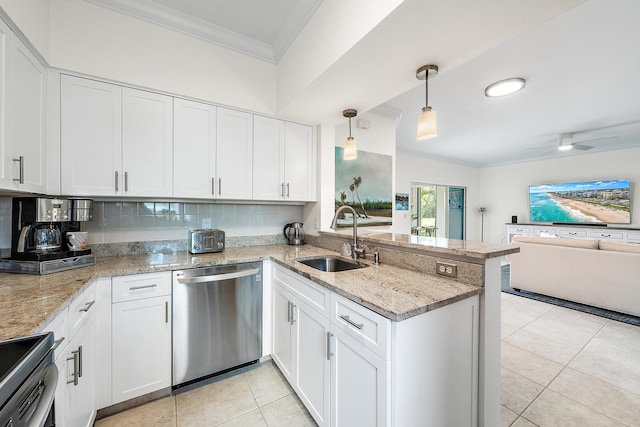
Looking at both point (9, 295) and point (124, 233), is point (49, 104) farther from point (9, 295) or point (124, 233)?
point (9, 295)

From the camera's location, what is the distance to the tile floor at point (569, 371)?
5.28 ft

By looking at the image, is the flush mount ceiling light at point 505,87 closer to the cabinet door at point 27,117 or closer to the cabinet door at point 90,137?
the cabinet door at point 90,137

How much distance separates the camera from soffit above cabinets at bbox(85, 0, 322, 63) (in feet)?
5.92

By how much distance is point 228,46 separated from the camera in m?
2.21

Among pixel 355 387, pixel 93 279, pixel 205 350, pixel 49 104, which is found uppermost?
pixel 49 104

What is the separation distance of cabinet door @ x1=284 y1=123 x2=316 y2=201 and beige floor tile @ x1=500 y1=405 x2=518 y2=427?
87.1 inches

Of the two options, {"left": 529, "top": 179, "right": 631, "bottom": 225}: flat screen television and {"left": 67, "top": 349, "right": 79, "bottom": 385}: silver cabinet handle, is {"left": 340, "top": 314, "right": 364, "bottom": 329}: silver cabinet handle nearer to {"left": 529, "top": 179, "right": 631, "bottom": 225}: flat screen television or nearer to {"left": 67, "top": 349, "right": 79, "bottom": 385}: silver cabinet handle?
{"left": 67, "top": 349, "right": 79, "bottom": 385}: silver cabinet handle

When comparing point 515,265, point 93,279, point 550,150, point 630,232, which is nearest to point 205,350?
point 93,279

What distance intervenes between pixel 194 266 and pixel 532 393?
8.52 ft

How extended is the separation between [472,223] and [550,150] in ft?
7.98

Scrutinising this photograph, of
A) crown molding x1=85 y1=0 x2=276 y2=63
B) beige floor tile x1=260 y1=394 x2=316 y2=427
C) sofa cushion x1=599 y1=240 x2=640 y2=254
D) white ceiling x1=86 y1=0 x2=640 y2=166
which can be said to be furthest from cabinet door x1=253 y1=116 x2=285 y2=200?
sofa cushion x1=599 y1=240 x2=640 y2=254

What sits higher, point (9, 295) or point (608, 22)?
point (608, 22)

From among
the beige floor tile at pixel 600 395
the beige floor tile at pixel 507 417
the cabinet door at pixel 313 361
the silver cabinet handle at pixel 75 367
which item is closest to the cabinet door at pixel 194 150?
the silver cabinet handle at pixel 75 367

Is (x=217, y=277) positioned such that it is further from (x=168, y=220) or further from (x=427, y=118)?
(x=427, y=118)
